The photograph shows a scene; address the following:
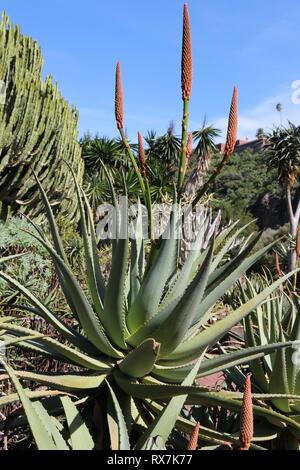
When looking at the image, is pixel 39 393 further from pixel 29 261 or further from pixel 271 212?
pixel 271 212

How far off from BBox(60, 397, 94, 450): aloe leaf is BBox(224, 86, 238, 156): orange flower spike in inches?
43.0

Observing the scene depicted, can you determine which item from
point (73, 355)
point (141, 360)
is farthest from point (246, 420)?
point (73, 355)

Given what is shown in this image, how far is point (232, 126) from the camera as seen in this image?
1852 mm

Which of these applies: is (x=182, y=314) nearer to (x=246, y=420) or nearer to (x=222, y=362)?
(x=222, y=362)

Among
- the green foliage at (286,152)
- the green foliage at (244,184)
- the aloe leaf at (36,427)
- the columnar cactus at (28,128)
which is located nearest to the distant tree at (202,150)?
the green foliage at (286,152)

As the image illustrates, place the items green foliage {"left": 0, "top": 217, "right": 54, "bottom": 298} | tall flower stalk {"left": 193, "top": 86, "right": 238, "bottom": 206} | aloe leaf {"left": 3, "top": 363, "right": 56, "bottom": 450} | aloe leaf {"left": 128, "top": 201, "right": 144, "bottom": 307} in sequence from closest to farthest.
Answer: aloe leaf {"left": 3, "top": 363, "right": 56, "bottom": 450}
tall flower stalk {"left": 193, "top": 86, "right": 238, "bottom": 206}
aloe leaf {"left": 128, "top": 201, "right": 144, "bottom": 307}
green foliage {"left": 0, "top": 217, "right": 54, "bottom": 298}

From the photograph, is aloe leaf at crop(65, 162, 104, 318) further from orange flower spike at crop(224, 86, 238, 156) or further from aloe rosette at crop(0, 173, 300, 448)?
orange flower spike at crop(224, 86, 238, 156)

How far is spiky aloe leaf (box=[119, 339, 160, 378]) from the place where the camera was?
1.73 m

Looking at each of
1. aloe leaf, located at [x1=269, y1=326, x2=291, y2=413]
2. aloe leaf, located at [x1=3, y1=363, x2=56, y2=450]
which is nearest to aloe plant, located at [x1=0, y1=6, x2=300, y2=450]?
aloe leaf, located at [x1=269, y1=326, x2=291, y2=413]

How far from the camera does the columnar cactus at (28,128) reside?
10820 mm

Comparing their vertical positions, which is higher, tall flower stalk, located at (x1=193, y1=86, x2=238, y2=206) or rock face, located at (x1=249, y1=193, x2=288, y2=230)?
rock face, located at (x1=249, y1=193, x2=288, y2=230)

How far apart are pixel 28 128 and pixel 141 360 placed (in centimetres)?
1027

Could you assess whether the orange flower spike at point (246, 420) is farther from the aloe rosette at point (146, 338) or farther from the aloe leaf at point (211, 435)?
the aloe leaf at point (211, 435)

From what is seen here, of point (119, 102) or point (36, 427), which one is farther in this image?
point (119, 102)
